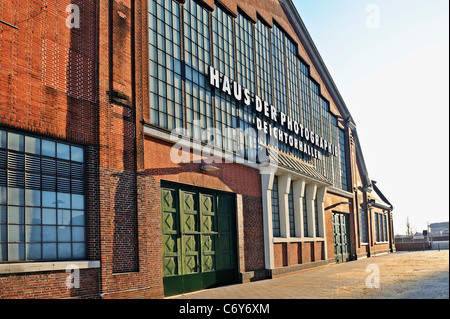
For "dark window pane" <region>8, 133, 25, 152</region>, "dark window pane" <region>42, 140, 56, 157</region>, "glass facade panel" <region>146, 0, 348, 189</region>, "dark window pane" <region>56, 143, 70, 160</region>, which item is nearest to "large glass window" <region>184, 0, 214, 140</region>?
"glass facade panel" <region>146, 0, 348, 189</region>

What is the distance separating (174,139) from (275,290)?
661 cm

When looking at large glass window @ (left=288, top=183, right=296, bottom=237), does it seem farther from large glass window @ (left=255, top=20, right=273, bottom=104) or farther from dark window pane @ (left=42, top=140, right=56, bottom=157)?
dark window pane @ (left=42, top=140, right=56, bottom=157)

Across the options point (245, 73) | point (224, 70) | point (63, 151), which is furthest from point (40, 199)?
point (245, 73)

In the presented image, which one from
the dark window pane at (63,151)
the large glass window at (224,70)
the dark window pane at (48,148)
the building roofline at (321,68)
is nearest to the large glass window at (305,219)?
the large glass window at (224,70)

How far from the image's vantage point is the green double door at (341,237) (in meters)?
35.2

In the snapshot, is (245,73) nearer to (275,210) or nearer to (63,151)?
(275,210)

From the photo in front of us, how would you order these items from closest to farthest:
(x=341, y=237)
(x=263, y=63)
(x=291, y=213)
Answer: (x=263, y=63) → (x=291, y=213) → (x=341, y=237)

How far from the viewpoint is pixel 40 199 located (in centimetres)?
1211

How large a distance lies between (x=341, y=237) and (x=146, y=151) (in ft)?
81.3

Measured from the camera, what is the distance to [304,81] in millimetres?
33031

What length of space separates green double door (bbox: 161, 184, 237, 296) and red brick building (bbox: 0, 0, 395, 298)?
0.06 m

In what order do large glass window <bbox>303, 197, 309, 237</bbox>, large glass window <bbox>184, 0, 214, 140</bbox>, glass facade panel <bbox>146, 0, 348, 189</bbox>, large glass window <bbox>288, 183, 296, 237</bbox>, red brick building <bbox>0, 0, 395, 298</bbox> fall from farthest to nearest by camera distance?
large glass window <bbox>303, 197, 309, 237</bbox> → large glass window <bbox>288, 183, 296, 237</bbox> → large glass window <bbox>184, 0, 214, 140</bbox> → glass facade panel <bbox>146, 0, 348, 189</bbox> → red brick building <bbox>0, 0, 395, 298</bbox>

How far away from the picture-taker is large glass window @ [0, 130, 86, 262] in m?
11.4
